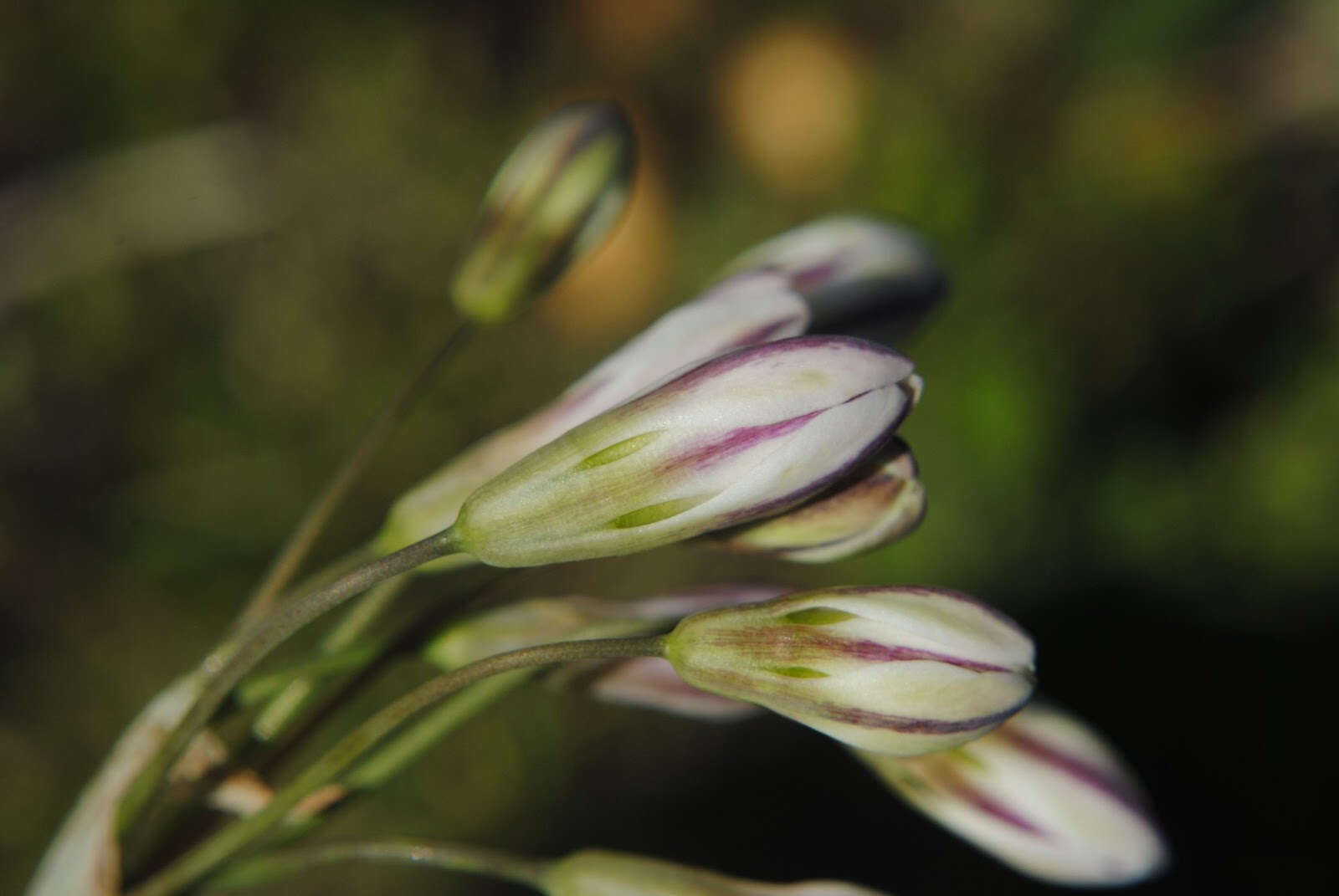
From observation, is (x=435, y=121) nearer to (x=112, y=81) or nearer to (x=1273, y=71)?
(x=112, y=81)

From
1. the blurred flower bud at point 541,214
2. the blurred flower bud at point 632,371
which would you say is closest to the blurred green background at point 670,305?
the blurred flower bud at point 541,214

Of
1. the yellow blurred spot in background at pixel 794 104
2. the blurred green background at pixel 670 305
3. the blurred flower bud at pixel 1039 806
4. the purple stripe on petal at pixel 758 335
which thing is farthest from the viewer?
the yellow blurred spot in background at pixel 794 104

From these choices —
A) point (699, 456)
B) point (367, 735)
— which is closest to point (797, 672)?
point (699, 456)

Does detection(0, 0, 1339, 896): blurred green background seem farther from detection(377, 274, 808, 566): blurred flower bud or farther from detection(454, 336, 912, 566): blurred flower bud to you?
detection(454, 336, 912, 566): blurred flower bud

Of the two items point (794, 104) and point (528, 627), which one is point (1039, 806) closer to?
point (528, 627)

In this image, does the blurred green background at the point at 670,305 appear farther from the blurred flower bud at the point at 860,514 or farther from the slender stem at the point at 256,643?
the blurred flower bud at the point at 860,514

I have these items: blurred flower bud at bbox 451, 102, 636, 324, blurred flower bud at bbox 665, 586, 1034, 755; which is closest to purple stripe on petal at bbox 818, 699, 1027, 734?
blurred flower bud at bbox 665, 586, 1034, 755
